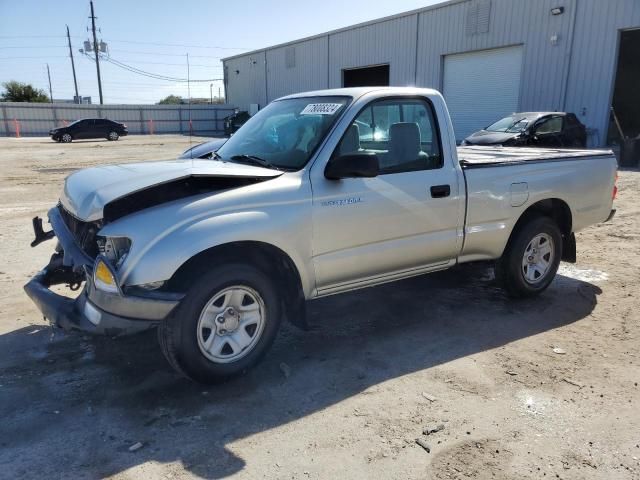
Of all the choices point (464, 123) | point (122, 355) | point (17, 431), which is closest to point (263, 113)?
point (122, 355)

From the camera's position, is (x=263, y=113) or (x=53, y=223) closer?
(x=53, y=223)

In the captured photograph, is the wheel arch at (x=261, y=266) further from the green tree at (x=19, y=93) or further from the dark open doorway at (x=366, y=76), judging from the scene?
the green tree at (x=19, y=93)

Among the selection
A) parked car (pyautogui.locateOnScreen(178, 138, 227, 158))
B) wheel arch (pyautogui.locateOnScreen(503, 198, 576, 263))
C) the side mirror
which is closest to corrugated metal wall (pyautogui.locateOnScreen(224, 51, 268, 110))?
parked car (pyautogui.locateOnScreen(178, 138, 227, 158))

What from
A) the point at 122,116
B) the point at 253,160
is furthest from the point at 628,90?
the point at 122,116

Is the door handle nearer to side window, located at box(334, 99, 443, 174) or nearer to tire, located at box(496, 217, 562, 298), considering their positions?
side window, located at box(334, 99, 443, 174)

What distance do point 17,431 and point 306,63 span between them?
1385 inches

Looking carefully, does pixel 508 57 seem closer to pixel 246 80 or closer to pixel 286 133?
pixel 286 133

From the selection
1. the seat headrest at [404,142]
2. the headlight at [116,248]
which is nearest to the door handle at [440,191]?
the seat headrest at [404,142]

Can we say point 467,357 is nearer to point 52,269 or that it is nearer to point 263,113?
point 263,113

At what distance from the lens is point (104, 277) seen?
3.11 meters

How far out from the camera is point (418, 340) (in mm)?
4293

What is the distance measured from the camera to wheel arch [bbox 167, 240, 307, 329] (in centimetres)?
327

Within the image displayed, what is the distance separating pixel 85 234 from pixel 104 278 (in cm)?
65

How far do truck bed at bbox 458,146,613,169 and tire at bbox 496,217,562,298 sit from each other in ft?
1.99
